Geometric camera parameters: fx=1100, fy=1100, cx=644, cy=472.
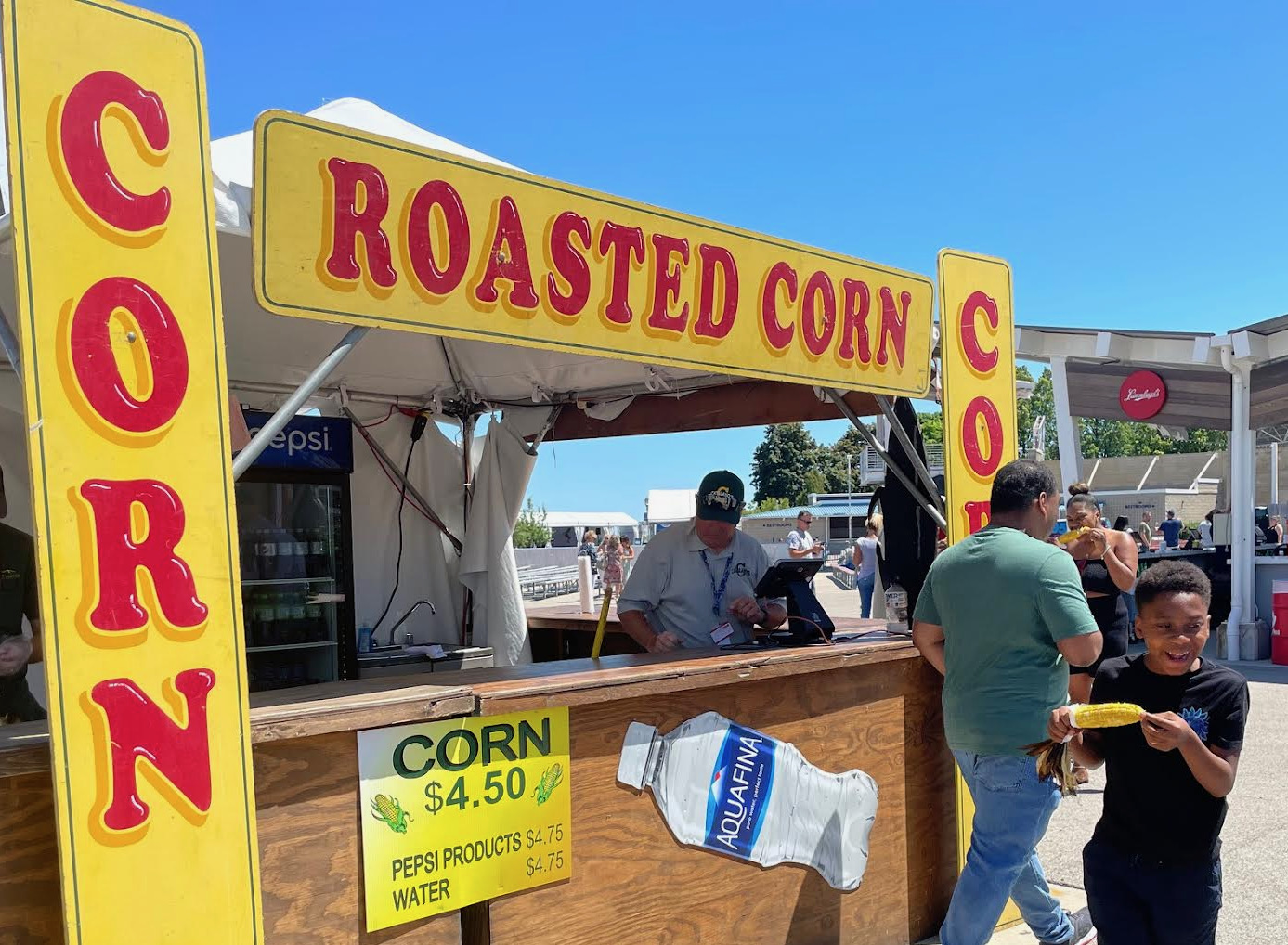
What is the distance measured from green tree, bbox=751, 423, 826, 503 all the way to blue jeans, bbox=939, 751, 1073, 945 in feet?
242

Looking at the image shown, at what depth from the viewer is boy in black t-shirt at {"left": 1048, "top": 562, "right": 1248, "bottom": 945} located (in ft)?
8.94

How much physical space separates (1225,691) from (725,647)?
199 centimetres

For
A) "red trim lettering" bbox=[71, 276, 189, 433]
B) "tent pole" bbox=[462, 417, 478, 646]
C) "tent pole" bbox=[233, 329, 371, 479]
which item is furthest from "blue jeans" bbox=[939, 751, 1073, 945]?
"tent pole" bbox=[462, 417, 478, 646]

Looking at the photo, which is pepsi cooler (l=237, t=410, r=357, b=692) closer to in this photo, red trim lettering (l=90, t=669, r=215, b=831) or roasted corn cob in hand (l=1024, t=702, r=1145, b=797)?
red trim lettering (l=90, t=669, r=215, b=831)

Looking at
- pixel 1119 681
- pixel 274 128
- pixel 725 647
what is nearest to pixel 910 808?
pixel 725 647

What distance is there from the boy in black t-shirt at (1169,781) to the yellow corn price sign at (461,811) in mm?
1481

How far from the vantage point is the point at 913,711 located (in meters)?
4.58

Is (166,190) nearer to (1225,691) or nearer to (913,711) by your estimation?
(1225,691)

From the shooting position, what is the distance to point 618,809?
3557 millimetres

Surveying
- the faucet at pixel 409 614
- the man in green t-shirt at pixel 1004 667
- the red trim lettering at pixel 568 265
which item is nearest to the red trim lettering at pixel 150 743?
the red trim lettering at pixel 568 265

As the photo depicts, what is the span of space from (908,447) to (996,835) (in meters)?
1.69

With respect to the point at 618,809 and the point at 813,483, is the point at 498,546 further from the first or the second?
the point at 813,483

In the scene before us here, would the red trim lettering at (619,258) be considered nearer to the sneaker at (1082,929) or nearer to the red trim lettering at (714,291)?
the red trim lettering at (714,291)

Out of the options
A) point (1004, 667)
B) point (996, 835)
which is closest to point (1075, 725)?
point (1004, 667)
